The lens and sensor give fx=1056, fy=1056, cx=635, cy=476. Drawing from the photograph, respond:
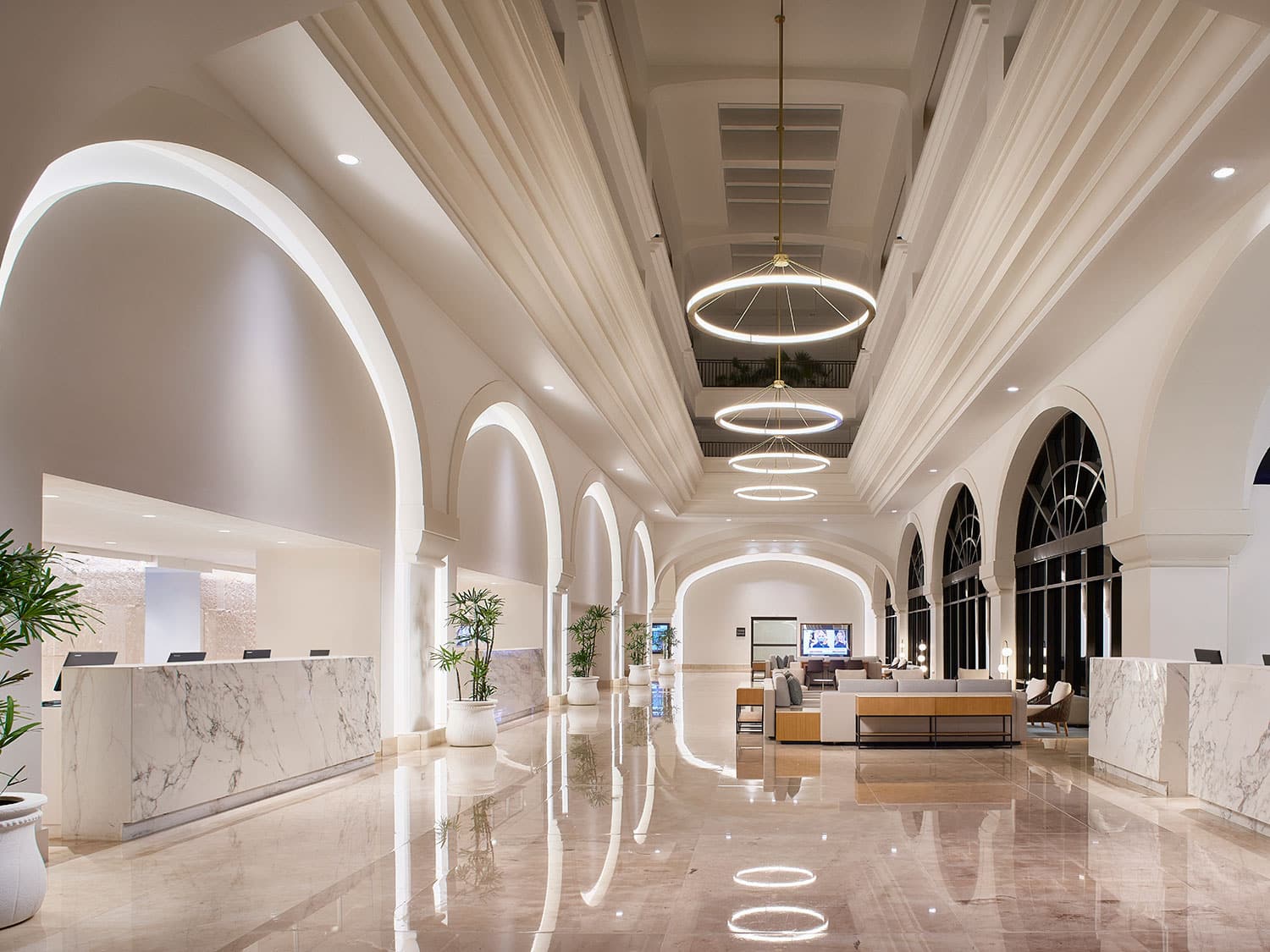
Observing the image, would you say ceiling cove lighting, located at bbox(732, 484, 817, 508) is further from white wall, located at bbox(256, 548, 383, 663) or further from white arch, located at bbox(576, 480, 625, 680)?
white wall, located at bbox(256, 548, 383, 663)

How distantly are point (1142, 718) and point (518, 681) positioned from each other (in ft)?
31.5

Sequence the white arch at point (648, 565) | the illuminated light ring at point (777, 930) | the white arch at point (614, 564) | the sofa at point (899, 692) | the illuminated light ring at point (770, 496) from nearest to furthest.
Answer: the illuminated light ring at point (777, 930)
the sofa at point (899, 692)
the white arch at point (614, 564)
the illuminated light ring at point (770, 496)
the white arch at point (648, 565)

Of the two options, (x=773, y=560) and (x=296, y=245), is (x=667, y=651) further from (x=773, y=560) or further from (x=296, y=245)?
(x=296, y=245)

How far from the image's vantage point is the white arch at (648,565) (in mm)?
30644

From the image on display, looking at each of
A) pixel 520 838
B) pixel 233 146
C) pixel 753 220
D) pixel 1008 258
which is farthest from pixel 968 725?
pixel 753 220

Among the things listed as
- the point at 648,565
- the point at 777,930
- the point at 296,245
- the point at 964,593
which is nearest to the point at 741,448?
the point at 648,565

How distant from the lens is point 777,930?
477 centimetres

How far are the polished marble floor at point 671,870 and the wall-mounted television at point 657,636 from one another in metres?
25.5

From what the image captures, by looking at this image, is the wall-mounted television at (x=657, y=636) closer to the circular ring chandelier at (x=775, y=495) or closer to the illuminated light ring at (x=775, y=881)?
the circular ring chandelier at (x=775, y=495)

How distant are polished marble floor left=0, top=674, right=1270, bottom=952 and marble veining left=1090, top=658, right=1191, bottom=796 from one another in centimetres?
38

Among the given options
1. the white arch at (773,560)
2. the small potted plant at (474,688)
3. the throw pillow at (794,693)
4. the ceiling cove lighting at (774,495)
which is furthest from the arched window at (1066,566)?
the white arch at (773,560)

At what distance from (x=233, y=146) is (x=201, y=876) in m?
4.77

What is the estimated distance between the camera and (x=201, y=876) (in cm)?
572

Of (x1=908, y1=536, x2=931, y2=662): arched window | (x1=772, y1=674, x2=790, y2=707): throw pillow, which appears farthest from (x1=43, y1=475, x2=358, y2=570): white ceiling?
(x1=908, y1=536, x2=931, y2=662): arched window
